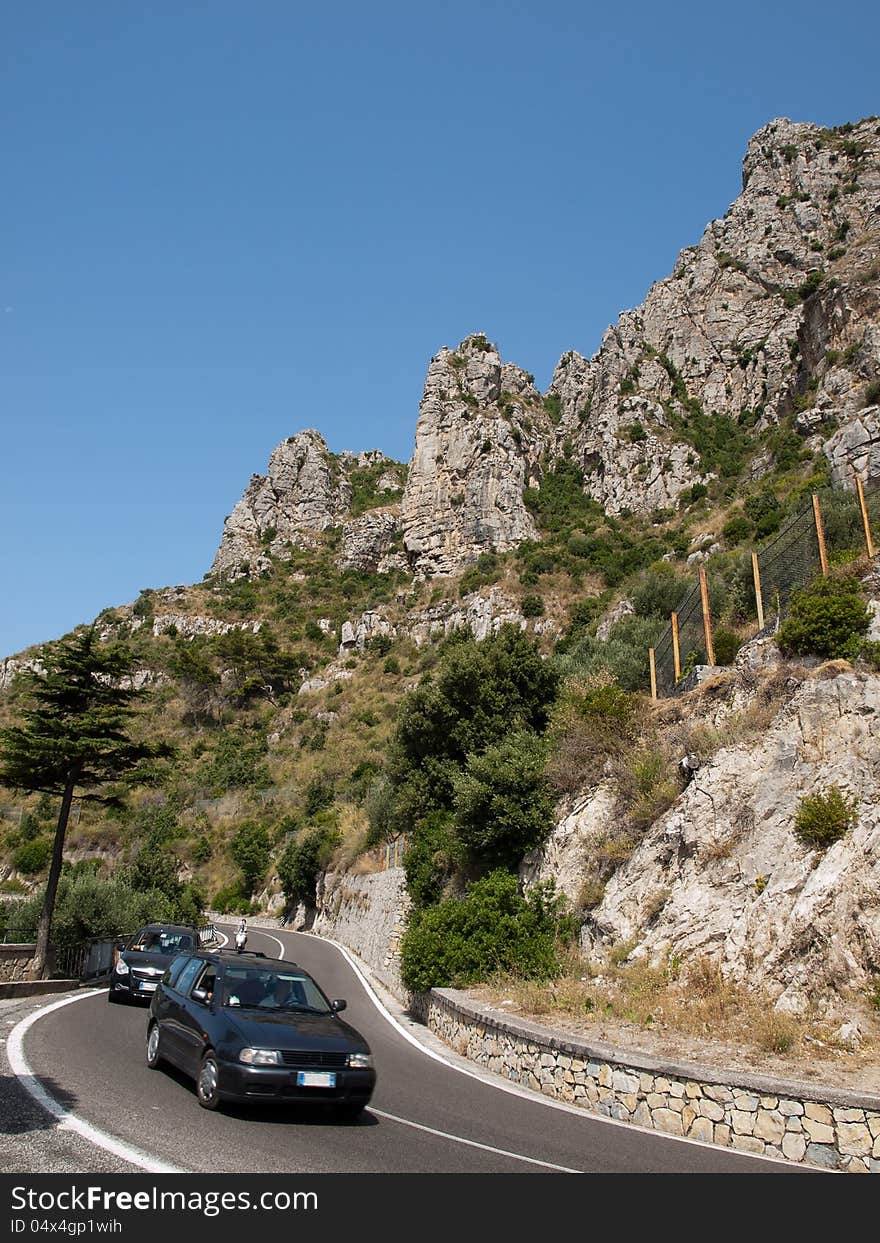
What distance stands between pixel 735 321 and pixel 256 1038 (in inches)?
3521

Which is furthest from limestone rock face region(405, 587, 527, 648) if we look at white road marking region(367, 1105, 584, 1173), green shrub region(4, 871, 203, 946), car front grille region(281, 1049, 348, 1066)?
car front grille region(281, 1049, 348, 1066)

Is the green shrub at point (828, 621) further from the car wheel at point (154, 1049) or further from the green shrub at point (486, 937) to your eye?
the car wheel at point (154, 1049)

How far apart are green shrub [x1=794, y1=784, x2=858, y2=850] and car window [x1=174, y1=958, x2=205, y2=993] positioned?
30.1 ft

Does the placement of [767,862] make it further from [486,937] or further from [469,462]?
[469,462]

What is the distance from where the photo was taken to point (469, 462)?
3492 inches

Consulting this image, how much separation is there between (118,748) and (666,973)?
1680 cm

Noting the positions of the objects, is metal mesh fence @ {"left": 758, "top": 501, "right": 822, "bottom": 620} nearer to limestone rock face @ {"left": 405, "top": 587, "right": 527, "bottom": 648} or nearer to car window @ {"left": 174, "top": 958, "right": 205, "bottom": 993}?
car window @ {"left": 174, "top": 958, "right": 205, "bottom": 993}

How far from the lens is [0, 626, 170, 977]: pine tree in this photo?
2166cm

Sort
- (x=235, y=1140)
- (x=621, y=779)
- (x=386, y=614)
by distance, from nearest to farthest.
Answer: (x=235, y=1140), (x=621, y=779), (x=386, y=614)

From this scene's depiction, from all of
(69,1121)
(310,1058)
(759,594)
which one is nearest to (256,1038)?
(310,1058)

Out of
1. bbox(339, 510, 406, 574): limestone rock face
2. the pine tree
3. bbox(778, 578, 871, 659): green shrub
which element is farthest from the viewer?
bbox(339, 510, 406, 574): limestone rock face
